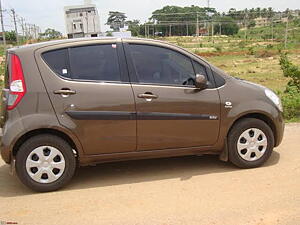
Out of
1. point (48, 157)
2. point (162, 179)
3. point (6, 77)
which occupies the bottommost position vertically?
point (162, 179)

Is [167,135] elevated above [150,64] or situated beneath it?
situated beneath

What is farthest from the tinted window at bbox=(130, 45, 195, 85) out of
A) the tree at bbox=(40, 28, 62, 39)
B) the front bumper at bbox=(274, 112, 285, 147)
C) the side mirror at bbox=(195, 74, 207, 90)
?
the tree at bbox=(40, 28, 62, 39)

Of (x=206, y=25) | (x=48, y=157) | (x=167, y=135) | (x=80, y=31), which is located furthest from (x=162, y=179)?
(x=206, y=25)

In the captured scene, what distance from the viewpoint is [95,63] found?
4195mm

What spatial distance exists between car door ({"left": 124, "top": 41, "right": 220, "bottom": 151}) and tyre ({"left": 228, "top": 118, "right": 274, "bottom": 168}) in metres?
0.27

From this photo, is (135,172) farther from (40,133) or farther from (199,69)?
(199,69)

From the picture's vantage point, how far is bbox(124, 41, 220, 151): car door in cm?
426

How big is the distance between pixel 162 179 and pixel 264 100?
1.64m

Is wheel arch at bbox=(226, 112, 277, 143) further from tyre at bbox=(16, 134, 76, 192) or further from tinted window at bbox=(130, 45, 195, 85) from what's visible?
tyre at bbox=(16, 134, 76, 192)

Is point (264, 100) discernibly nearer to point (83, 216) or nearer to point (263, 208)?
point (263, 208)

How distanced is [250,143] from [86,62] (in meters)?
2.28

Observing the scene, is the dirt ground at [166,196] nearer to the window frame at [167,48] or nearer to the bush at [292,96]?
the window frame at [167,48]

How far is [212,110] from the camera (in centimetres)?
445

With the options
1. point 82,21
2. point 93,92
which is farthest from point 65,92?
point 82,21
